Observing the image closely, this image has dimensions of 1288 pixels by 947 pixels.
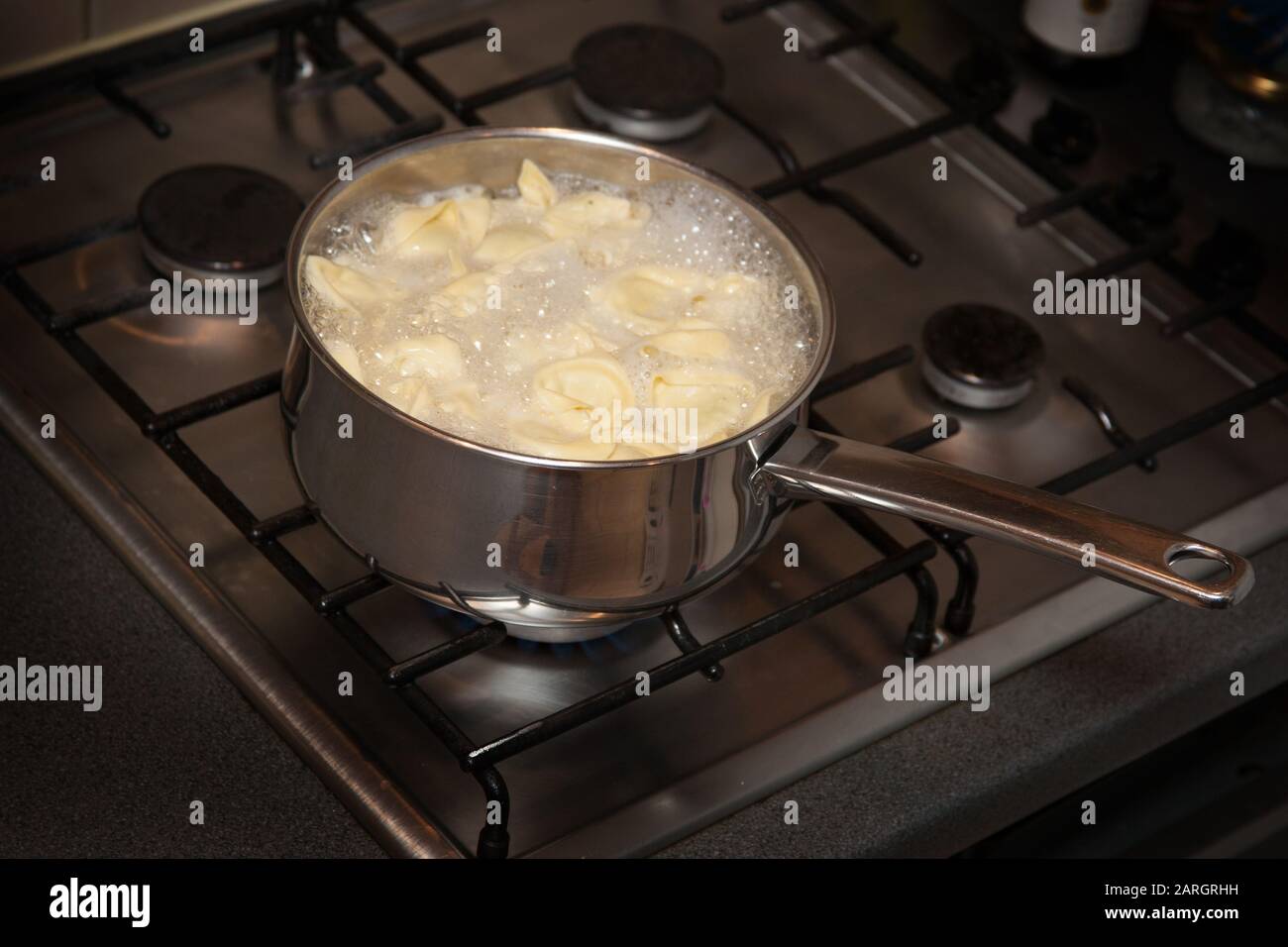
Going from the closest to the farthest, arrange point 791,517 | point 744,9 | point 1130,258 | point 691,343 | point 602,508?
point 602,508 → point 691,343 → point 791,517 → point 1130,258 → point 744,9

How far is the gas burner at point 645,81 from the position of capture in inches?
40.5

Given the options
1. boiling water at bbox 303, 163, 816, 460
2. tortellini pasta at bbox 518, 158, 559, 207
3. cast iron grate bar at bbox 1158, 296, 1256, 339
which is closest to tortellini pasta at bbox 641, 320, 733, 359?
boiling water at bbox 303, 163, 816, 460

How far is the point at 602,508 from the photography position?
0.66 meters

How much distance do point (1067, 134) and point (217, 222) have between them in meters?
0.53

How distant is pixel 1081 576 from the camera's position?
86 centimetres

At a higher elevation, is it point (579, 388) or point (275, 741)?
point (579, 388)

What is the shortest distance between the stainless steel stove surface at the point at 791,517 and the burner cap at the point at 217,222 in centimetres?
3

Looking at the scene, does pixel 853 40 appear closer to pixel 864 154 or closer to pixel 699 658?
pixel 864 154

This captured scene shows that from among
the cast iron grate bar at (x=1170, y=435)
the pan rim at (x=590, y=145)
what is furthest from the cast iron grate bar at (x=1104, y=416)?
the pan rim at (x=590, y=145)

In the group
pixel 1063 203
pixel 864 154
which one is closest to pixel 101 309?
pixel 864 154
